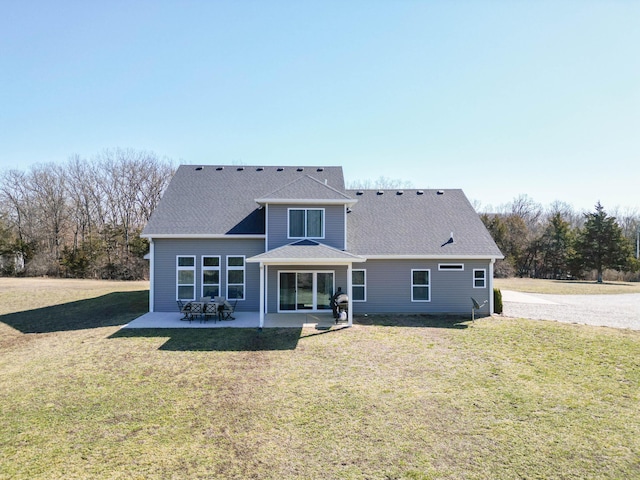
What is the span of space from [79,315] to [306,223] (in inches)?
418

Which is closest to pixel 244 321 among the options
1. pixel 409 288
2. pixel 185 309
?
pixel 185 309

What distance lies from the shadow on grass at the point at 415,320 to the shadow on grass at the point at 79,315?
9.65 meters

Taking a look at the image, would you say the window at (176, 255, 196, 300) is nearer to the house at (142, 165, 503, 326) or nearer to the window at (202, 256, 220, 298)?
the house at (142, 165, 503, 326)

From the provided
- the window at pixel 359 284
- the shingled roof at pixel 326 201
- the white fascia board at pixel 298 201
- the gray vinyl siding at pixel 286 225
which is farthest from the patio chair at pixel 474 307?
the white fascia board at pixel 298 201

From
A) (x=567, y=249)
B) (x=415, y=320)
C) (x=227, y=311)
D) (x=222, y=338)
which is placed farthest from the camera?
(x=567, y=249)

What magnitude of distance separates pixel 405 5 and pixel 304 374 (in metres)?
11.8

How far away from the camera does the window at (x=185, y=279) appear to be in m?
15.7

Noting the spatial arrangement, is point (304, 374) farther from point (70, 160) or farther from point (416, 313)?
point (70, 160)

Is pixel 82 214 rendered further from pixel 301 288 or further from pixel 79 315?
pixel 301 288

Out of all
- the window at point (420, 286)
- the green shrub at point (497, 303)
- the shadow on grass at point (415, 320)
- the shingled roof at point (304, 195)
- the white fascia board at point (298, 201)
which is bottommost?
the shadow on grass at point (415, 320)

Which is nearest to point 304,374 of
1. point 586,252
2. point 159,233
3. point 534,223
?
point 159,233

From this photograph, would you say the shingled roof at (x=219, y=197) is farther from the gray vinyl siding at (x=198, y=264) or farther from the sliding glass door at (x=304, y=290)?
the sliding glass door at (x=304, y=290)

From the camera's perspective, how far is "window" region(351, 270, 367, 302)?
16203 mm

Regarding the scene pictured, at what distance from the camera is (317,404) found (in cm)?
701
